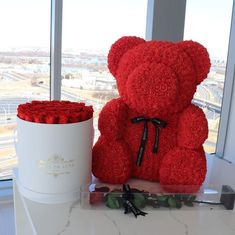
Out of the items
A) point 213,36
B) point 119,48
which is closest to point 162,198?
point 119,48

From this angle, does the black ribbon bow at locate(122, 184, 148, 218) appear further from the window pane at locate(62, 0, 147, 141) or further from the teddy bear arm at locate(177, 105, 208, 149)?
the window pane at locate(62, 0, 147, 141)

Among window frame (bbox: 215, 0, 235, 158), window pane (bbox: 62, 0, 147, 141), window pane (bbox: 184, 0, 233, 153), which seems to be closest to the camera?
window pane (bbox: 62, 0, 147, 141)

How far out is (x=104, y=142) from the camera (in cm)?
72

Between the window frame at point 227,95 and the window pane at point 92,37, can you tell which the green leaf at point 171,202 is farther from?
the window frame at point 227,95

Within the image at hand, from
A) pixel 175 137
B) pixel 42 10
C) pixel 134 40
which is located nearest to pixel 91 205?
pixel 175 137

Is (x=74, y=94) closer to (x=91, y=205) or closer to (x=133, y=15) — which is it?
(x=133, y=15)

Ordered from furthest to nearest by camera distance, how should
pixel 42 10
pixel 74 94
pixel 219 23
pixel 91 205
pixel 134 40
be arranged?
1. pixel 219 23
2. pixel 74 94
3. pixel 42 10
4. pixel 134 40
5. pixel 91 205

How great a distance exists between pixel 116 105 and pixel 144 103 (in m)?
0.08

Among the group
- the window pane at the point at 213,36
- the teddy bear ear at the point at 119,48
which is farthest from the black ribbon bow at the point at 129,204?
the window pane at the point at 213,36

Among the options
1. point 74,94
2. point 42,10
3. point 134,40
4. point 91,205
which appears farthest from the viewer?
point 74,94

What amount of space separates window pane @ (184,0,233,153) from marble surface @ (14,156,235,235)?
1.24m

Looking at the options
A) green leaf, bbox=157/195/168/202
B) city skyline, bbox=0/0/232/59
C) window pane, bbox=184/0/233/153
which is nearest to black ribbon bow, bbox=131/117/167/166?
green leaf, bbox=157/195/168/202

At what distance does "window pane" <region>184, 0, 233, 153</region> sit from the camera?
1840 mm

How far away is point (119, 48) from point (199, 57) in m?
0.19
